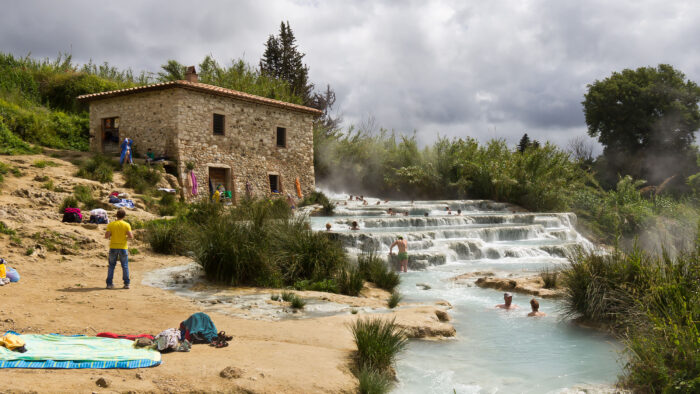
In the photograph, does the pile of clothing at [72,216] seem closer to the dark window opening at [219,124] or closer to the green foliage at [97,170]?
the green foliage at [97,170]

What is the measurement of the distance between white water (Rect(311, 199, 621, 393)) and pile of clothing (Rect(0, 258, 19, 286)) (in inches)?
269

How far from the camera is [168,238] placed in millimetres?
13172

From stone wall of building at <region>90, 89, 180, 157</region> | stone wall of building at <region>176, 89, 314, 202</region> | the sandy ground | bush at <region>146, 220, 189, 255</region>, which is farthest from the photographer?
stone wall of building at <region>176, 89, 314, 202</region>

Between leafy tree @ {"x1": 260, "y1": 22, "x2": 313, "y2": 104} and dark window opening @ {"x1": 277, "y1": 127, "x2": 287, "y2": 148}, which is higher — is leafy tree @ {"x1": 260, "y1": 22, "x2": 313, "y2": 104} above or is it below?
above

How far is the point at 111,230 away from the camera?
9406mm

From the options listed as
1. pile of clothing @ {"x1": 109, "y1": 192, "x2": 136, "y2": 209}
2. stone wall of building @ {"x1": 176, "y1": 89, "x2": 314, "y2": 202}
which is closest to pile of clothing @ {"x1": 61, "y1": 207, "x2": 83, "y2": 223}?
pile of clothing @ {"x1": 109, "y1": 192, "x2": 136, "y2": 209}

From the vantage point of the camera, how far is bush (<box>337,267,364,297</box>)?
10.2 metres

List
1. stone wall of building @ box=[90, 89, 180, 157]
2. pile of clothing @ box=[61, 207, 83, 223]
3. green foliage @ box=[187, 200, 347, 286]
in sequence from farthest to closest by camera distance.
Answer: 1. stone wall of building @ box=[90, 89, 180, 157]
2. pile of clothing @ box=[61, 207, 83, 223]
3. green foliage @ box=[187, 200, 347, 286]

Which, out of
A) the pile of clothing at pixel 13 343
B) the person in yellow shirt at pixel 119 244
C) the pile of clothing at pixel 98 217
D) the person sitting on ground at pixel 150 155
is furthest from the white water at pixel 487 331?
the person sitting on ground at pixel 150 155

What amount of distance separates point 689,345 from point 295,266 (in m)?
7.29

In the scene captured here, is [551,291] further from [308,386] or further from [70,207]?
[70,207]

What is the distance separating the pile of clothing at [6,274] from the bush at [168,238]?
413 centimetres

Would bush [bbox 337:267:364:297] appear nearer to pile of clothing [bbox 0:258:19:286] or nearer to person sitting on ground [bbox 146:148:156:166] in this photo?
pile of clothing [bbox 0:258:19:286]

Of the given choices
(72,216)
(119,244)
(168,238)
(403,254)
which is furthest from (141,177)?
(403,254)
